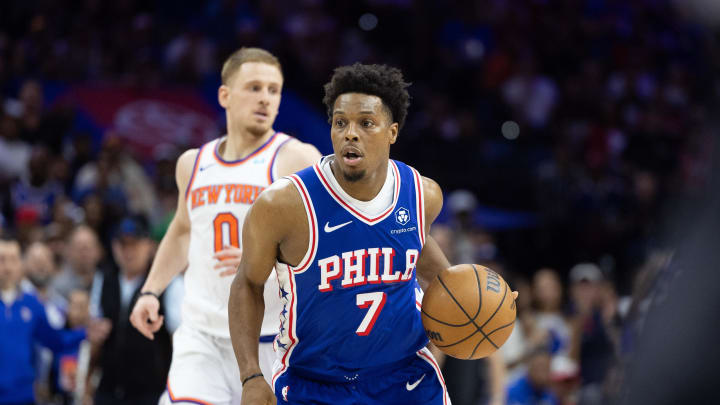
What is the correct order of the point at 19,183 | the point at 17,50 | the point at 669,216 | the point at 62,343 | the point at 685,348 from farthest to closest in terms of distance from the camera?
1. the point at 669,216
2. the point at 17,50
3. the point at 19,183
4. the point at 62,343
5. the point at 685,348

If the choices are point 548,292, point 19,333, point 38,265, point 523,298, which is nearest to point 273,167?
point 19,333

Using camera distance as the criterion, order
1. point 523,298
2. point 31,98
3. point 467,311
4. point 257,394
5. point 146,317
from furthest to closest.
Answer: point 31,98 < point 523,298 < point 146,317 < point 467,311 < point 257,394

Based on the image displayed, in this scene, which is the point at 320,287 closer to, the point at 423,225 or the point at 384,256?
the point at 384,256

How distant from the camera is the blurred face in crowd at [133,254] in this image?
7730 millimetres

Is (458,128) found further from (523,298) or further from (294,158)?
(294,158)

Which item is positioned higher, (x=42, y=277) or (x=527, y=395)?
(x=42, y=277)

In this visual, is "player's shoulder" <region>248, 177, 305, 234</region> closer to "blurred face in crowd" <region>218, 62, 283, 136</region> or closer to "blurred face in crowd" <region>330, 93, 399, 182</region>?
"blurred face in crowd" <region>330, 93, 399, 182</region>

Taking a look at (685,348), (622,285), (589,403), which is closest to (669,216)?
(622,285)

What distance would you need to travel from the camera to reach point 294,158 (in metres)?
5.04

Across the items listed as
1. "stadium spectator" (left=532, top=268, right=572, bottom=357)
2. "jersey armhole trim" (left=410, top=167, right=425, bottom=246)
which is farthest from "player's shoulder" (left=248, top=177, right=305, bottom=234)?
"stadium spectator" (left=532, top=268, right=572, bottom=357)

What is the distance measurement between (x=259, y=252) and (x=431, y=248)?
0.86 metres

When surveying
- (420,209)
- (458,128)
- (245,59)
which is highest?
(458,128)

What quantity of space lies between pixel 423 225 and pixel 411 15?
1036cm

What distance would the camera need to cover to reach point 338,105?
411 centimetres
